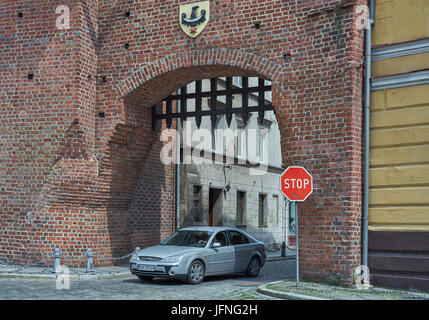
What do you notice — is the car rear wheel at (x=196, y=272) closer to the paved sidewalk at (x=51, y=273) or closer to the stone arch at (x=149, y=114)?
the paved sidewalk at (x=51, y=273)

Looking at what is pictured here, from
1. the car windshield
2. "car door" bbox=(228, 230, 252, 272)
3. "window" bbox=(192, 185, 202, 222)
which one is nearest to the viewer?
the car windshield

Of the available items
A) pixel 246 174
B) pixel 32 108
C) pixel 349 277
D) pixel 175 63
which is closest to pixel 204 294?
pixel 349 277

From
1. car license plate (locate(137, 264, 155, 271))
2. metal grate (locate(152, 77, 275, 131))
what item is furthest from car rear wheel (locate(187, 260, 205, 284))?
metal grate (locate(152, 77, 275, 131))

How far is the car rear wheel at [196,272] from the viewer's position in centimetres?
1315

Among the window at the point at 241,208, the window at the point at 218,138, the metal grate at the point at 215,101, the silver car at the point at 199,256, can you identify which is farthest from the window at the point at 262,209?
the silver car at the point at 199,256

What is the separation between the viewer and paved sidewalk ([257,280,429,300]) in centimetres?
1067

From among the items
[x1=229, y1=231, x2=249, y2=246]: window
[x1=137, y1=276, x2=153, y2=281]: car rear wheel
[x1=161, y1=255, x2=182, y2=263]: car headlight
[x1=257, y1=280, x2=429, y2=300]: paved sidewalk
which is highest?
[x1=229, y1=231, x2=249, y2=246]: window

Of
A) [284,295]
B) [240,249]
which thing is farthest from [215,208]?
[284,295]

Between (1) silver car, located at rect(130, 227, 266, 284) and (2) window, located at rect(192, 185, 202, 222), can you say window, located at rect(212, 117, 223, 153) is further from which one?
(1) silver car, located at rect(130, 227, 266, 284)

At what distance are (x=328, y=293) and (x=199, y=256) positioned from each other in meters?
3.44

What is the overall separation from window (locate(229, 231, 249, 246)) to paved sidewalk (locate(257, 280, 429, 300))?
2.72 meters

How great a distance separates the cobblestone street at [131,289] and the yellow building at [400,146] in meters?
3.02

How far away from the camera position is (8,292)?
36.4 feet

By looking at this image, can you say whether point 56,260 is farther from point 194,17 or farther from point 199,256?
point 194,17
